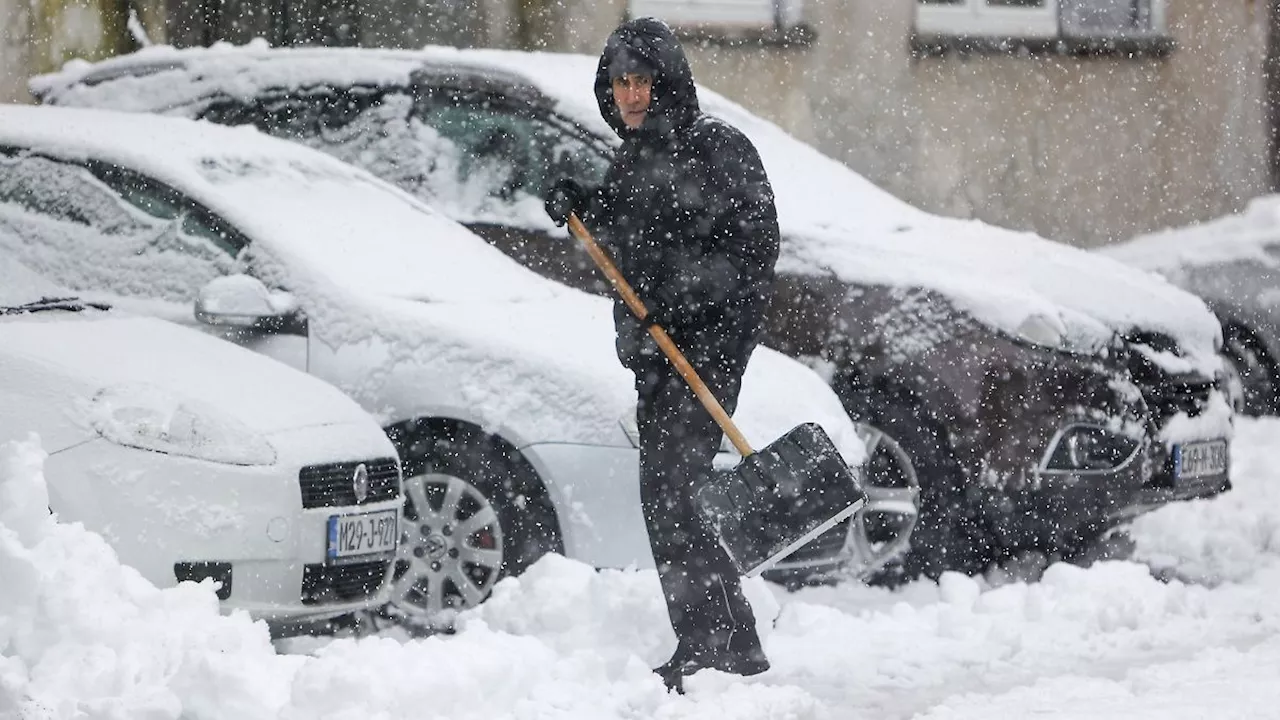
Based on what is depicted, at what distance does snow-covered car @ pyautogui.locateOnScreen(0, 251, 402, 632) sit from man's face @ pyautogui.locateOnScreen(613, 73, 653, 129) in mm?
1200

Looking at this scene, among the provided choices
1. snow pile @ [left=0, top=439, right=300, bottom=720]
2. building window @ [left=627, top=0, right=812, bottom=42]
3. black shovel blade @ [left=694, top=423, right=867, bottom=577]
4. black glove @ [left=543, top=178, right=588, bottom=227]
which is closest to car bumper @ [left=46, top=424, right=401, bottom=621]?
snow pile @ [left=0, top=439, right=300, bottom=720]

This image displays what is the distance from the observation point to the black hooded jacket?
19.6 ft

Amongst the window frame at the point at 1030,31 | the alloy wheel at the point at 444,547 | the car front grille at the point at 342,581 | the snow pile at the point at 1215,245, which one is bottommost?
the snow pile at the point at 1215,245

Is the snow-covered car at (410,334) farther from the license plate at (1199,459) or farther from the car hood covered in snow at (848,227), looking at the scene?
the license plate at (1199,459)

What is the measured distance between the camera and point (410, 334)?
6.95 meters

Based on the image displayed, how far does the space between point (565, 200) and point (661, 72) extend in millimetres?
468

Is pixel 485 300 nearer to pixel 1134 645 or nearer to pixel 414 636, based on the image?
pixel 414 636

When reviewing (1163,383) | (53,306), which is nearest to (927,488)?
(1163,383)

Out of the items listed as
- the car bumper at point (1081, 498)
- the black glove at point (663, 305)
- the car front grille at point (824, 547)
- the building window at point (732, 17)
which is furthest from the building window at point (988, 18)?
the black glove at point (663, 305)

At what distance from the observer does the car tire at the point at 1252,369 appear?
39.6 ft

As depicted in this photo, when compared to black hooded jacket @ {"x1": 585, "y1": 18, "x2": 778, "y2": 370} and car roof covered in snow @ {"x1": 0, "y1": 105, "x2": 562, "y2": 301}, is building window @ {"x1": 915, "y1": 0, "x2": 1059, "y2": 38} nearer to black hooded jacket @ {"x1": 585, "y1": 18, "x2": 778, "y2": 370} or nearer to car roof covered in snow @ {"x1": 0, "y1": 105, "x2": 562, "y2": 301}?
car roof covered in snow @ {"x1": 0, "y1": 105, "x2": 562, "y2": 301}

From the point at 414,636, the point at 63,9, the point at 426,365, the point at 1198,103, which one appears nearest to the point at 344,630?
the point at 414,636

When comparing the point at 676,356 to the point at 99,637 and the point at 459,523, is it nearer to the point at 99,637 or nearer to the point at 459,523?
the point at 459,523

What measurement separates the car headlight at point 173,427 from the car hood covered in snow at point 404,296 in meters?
0.91
